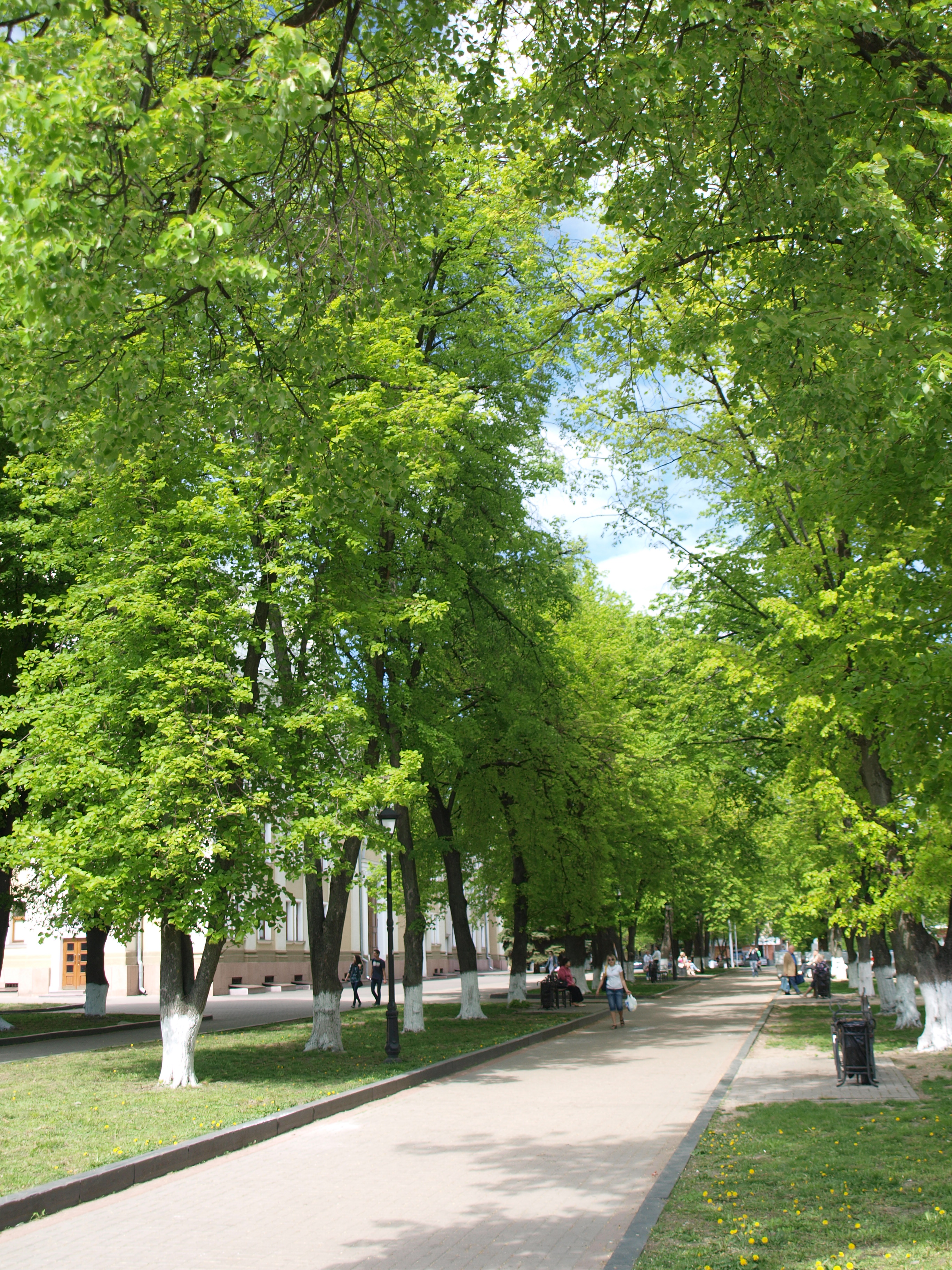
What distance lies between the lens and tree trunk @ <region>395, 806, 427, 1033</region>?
22.2 meters

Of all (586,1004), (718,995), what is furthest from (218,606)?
(718,995)

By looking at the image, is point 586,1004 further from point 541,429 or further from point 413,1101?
point 413,1101

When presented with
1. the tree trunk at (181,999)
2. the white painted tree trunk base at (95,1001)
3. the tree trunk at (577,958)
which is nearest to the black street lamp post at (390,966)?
the tree trunk at (181,999)

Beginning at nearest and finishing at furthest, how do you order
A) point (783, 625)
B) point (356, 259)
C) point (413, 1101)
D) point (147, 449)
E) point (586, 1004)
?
point (356, 259)
point (147, 449)
point (413, 1101)
point (783, 625)
point (586, 1004)

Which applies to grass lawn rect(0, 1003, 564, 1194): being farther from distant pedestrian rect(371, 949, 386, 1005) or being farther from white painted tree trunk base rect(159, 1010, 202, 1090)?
distant pedestrian rect(371, 949, 386, 1005)

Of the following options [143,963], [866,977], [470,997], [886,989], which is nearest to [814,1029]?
[886,989]

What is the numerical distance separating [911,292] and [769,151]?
1.57 metres

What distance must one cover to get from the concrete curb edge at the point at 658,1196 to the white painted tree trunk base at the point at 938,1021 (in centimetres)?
489

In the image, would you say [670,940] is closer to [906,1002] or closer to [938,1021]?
[906,1002]

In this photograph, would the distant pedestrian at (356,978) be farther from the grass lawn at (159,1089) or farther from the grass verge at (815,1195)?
the grass verge at (815,1195)

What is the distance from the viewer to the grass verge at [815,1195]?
6.03 meters

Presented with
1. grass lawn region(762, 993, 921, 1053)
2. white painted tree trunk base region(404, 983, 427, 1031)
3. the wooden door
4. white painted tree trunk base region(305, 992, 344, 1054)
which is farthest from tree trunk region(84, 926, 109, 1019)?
the wooden door

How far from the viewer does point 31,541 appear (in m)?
16.1

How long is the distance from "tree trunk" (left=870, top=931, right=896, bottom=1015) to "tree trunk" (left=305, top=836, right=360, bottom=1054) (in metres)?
13.5
